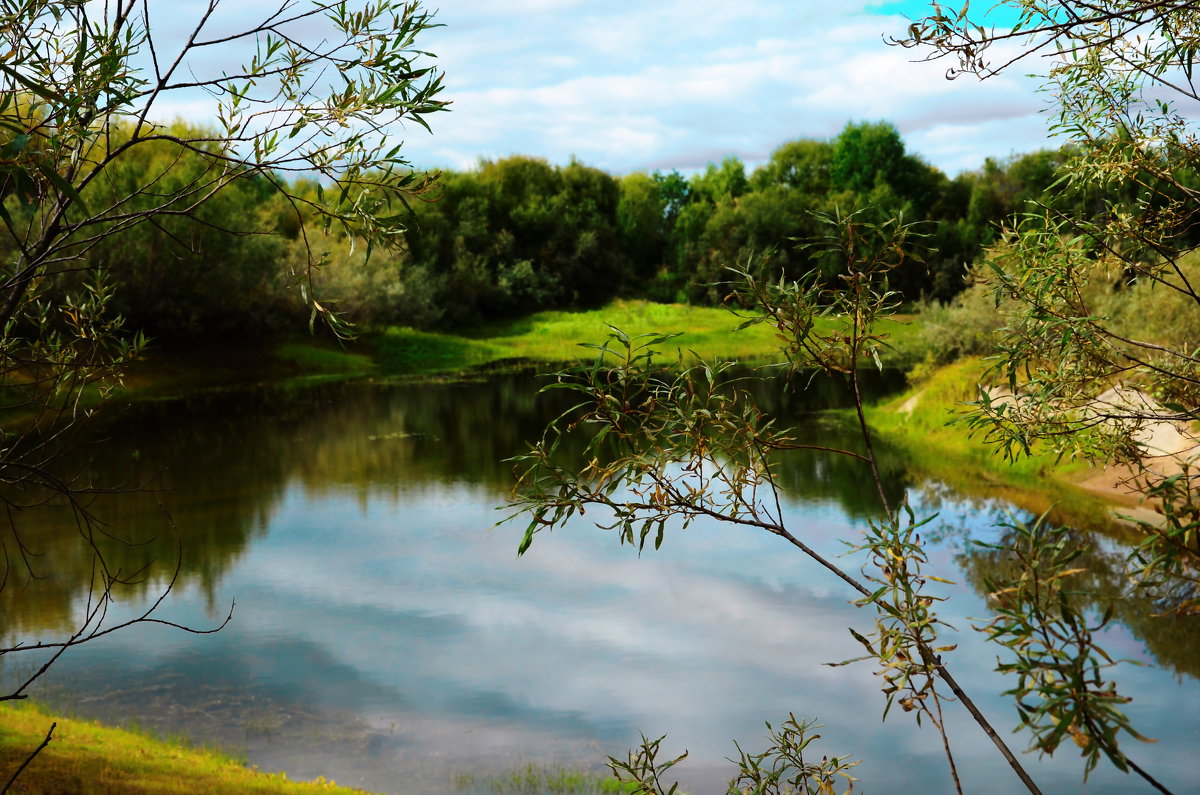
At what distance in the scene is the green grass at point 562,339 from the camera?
39.0m

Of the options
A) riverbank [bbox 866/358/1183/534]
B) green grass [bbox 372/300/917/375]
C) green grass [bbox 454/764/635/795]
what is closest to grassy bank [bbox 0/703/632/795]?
green grass [bbox 454/764/635/795]

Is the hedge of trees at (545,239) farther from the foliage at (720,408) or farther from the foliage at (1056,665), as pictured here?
the foliage at (1056,665)

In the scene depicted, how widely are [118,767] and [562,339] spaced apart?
41043 millimetres

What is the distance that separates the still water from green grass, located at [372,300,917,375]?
18129mm

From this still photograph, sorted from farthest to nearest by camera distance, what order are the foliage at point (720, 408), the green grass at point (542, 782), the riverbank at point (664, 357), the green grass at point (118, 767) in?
the riverbank at point (664, 357) < the green grass at point (542, 782) < the green grass at point (118, 767) < the foliage at point (720, 408)

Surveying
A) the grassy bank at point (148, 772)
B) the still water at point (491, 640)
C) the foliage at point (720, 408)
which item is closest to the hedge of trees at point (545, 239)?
the still water at point (491, 640)

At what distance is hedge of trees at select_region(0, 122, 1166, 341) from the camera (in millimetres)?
32656

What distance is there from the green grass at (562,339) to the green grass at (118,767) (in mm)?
25784

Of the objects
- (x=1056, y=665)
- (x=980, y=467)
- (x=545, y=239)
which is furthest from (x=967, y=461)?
(x=545, y=239)

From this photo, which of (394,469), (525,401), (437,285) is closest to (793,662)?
(394,469)

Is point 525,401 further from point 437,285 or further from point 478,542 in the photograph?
point 437,285

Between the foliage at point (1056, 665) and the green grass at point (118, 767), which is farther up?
the foliage at point (1056, 665)

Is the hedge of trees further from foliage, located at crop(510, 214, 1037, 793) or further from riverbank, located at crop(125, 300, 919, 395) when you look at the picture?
foliage, located at crop(510, 214, 1037, 793)

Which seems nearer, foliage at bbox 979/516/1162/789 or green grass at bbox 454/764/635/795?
foliage at bbox 979/516/1162/789
